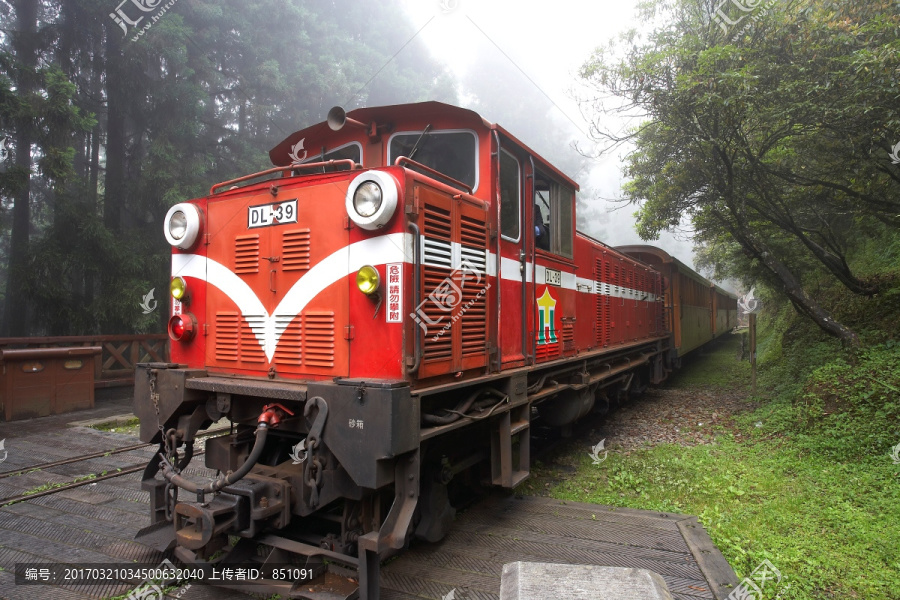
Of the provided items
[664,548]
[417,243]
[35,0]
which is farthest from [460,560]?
[35,0]

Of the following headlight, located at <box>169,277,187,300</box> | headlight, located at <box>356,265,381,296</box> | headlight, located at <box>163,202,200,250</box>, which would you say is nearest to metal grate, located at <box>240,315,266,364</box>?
headlight, located at <box>169,277,187,300</box>

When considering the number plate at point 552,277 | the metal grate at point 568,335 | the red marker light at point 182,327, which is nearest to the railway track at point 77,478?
the red marker light at point 182,327

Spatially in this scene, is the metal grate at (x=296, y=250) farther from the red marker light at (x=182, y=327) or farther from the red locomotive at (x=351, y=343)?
the red marker light at (x=182, y=327)

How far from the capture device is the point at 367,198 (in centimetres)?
313

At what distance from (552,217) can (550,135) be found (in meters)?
50.9

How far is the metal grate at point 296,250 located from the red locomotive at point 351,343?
0.01 m

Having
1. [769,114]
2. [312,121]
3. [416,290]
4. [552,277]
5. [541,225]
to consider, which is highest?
[312,121]

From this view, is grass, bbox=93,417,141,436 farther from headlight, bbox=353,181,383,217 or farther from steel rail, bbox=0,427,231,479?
headlight, bbox=353,181,383,217

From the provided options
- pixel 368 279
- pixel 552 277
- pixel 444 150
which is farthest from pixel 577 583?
pixel 552 277

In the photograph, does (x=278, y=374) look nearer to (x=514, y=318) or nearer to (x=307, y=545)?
(x=307, y=545)

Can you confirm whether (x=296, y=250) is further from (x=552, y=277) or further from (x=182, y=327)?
(x=552, y=277)

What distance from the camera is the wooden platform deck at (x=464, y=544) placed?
338 centimetres

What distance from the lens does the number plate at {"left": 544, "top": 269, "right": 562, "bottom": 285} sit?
17.3 ft

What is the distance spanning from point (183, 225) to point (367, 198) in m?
1.81
